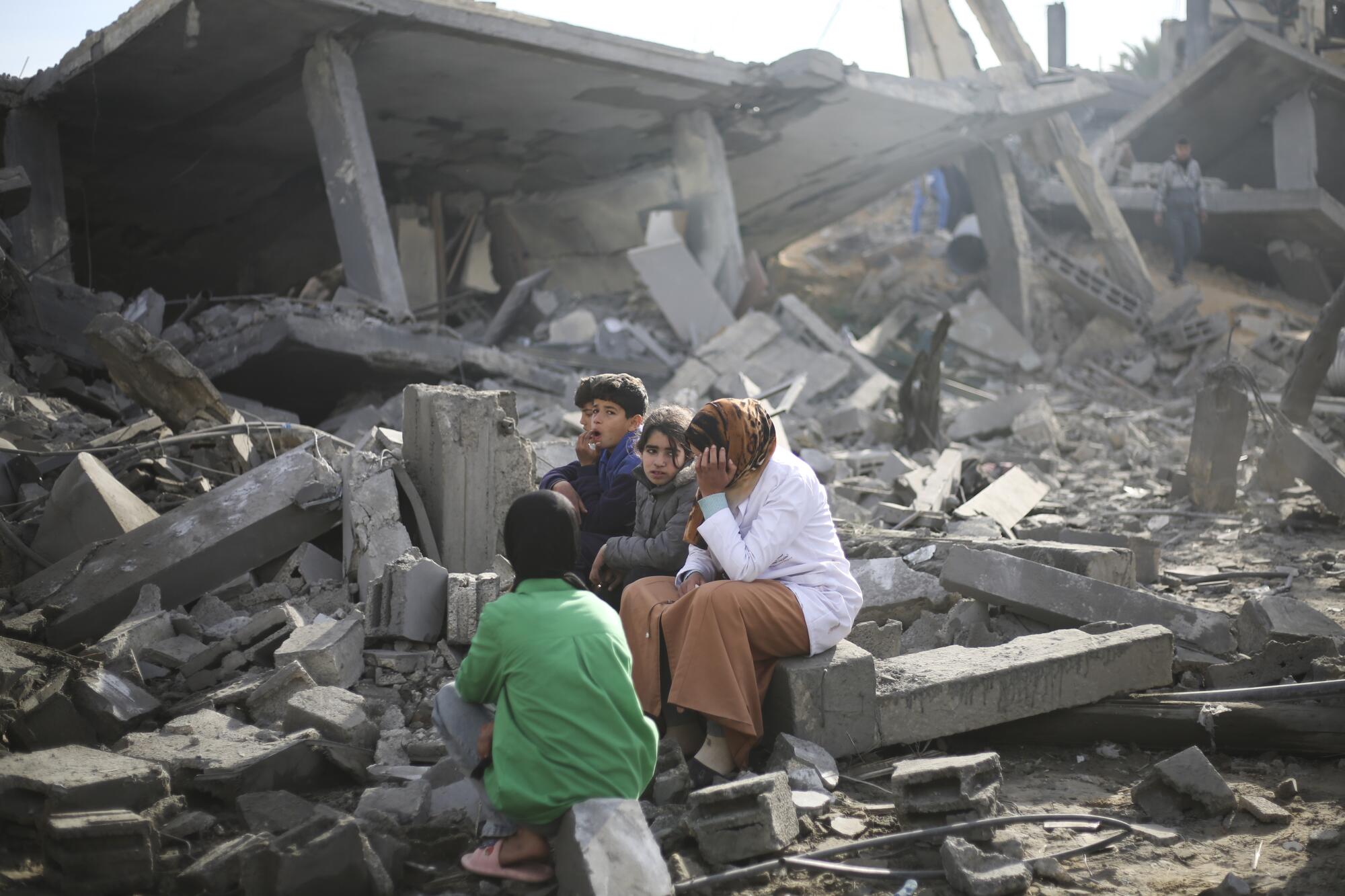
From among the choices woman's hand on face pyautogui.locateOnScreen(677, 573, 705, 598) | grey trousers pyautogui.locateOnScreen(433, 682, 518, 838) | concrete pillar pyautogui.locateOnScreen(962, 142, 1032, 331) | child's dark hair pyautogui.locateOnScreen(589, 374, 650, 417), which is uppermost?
concrete pillar pyautogui.locateOnScreen(962, 142, 1032, 331)

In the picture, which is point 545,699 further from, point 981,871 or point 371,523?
point 371,523

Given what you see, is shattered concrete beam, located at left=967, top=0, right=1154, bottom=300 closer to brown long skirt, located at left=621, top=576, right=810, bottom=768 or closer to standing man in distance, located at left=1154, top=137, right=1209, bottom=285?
standing man in distance, located at left=1154, top=137, right=1209, bottom=285

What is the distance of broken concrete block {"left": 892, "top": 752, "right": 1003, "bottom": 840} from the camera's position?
324 cm

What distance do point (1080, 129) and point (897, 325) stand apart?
34.9ft

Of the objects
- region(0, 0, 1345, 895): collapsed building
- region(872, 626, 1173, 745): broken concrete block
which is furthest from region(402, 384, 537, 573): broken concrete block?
region(872, 626, 1173, 745): broken concrete block

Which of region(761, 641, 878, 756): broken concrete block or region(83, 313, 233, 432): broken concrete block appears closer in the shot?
region(761, 641, 878, 756): broken concrete block

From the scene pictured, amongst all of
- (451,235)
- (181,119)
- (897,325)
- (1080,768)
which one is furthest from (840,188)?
(1080,768)

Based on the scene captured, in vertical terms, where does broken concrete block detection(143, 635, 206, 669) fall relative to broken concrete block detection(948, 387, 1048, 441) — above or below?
below

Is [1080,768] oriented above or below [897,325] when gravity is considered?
below

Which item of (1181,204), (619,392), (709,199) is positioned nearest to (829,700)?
(619,392)

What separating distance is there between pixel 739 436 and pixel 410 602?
176 cm

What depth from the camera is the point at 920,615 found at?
5168 millimetres

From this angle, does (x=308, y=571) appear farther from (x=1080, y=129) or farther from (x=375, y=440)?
(x=1080, y=129)

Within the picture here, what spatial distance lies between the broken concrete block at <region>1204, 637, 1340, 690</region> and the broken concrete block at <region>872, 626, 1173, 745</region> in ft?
0.98
